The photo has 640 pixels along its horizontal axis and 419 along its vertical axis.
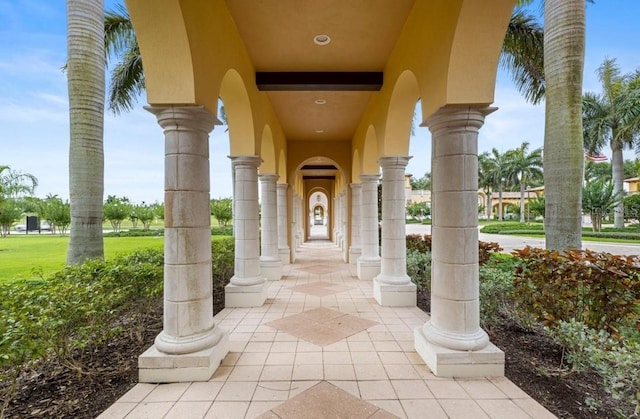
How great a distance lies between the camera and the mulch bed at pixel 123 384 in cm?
281

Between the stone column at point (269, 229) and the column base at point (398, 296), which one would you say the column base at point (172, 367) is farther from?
the stone column at point (269, 229)

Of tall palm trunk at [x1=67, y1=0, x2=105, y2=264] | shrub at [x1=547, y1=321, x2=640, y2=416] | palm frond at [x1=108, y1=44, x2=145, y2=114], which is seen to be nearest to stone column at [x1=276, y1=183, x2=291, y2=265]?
palm frond at [x1=108, y1=44, x2=145, y2=114]

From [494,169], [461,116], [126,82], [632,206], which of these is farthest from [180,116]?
[494,169]

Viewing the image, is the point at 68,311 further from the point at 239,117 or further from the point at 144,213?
the point at 144,213

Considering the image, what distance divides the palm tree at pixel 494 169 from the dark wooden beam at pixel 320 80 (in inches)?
1744

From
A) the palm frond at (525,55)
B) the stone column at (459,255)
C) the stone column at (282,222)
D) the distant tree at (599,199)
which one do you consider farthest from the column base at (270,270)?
the distant tree at (599,199)

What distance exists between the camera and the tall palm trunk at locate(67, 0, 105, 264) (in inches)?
192

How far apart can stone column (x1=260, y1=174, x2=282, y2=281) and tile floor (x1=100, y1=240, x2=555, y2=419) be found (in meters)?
3.36

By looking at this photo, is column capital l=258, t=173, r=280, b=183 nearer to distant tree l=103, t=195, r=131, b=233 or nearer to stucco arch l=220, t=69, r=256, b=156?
stucco arch l=220, t=69, r=256, b=156

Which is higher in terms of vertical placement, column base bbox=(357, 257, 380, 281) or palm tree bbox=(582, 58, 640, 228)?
palm tree bbox=(582, 58, 640, 228)

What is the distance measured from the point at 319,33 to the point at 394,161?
9.19 feet

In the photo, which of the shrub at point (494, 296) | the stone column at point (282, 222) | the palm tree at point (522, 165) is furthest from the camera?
the palm tree at point (522, 165)

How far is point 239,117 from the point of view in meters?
5.77

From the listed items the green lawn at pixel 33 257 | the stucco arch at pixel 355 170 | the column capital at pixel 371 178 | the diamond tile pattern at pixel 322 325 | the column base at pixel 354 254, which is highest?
the stucco arch at pixel 355 170
